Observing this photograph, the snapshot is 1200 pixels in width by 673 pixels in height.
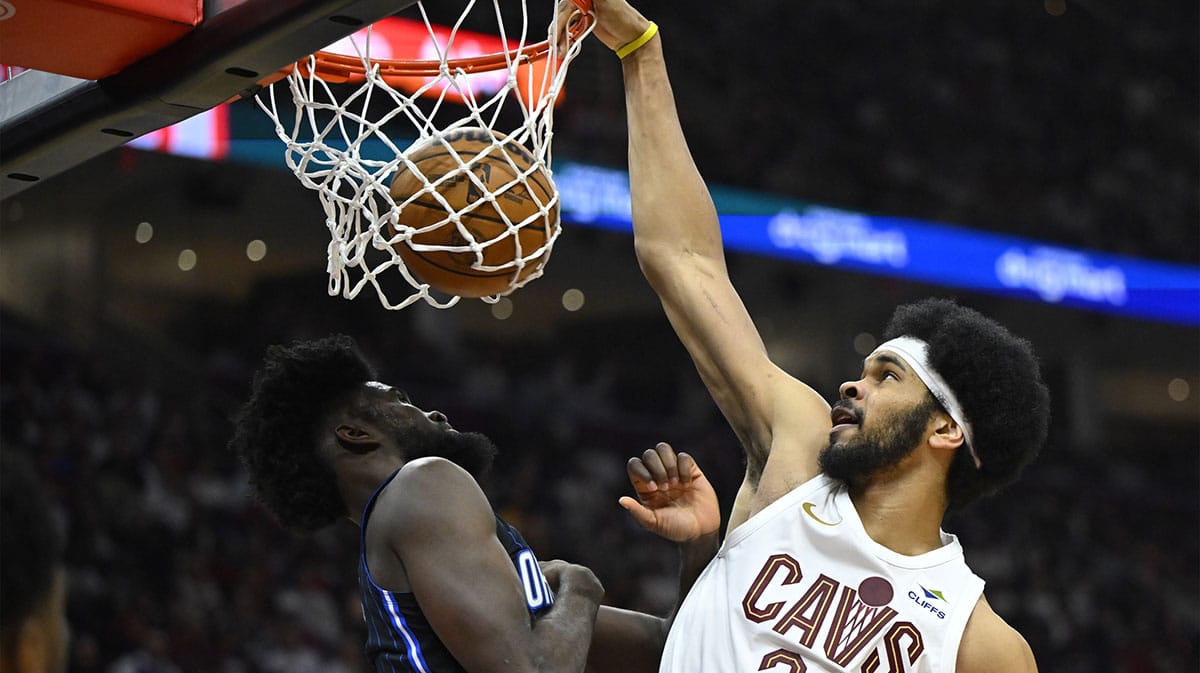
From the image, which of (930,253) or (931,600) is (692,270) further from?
(930,253)

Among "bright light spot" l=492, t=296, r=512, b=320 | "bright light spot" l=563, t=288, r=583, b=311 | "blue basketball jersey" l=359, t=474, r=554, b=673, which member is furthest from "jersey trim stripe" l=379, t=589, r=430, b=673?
"bright light spot" l=563, t=288, r=583, b=311

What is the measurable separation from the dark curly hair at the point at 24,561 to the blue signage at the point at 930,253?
8132 mm

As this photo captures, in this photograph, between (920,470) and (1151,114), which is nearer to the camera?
(920,470)

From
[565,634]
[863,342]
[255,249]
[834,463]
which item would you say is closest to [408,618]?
[565,634]

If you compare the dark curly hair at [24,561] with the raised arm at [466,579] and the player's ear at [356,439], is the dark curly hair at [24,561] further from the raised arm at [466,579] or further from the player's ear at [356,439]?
the player's ear at [356,439]

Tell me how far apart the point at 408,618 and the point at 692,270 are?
0.93 metres

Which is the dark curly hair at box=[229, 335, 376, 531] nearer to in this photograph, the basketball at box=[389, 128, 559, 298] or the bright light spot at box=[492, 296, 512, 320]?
the basketball at box=[389, 128, 559, 298]

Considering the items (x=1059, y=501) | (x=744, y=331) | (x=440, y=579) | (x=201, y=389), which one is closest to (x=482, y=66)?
(x=744, y=331)

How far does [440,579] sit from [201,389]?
715 centimetres

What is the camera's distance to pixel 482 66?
329 centimetres

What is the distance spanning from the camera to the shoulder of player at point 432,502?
2783 millimetres

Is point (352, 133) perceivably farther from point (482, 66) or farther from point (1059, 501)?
point (1059, 501)

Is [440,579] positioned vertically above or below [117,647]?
above

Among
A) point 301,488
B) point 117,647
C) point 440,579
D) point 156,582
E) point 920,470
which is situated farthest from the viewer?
point 156,582
